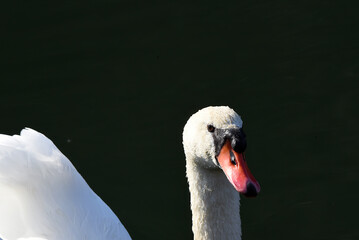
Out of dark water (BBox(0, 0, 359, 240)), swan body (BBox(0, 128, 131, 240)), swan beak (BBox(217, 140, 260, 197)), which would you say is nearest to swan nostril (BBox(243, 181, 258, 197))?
swan beak (BBox(217, 140, 260, 197))

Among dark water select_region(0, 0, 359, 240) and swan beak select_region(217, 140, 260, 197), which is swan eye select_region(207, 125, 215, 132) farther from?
dark water select_region(0, 0, 359, 240)

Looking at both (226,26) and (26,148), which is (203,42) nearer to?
(226,26)

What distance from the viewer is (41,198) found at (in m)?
5.31

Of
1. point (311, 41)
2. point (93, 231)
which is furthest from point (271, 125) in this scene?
point (93, 231)

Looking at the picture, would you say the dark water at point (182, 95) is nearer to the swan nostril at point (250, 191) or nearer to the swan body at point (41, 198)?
the swan body at point (41, 198)

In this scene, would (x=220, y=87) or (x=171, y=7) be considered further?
(x=171, y=7)

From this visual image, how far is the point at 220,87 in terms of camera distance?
298 inches

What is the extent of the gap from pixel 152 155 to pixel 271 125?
3.26 feet

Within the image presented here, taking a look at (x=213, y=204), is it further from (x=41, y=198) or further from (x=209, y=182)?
(x=41, y=198)

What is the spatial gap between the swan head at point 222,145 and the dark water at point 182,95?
140cm

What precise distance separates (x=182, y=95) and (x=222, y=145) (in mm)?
2711

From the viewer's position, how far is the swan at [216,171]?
15.8 ft

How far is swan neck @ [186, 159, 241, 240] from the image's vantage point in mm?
5238

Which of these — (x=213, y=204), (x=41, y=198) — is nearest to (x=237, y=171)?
(x=213, y=204)
